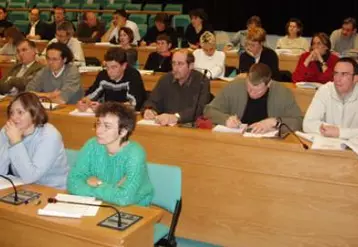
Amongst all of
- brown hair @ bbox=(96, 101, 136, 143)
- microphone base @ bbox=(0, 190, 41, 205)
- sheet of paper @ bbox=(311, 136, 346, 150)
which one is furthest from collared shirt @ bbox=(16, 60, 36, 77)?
sheet of paper @ bbox=(311, 136, 346, 150)

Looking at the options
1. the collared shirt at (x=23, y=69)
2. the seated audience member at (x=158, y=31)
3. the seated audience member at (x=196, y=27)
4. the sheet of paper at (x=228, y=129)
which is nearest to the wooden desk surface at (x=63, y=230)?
the sheet of paper at (x=228, y=129)

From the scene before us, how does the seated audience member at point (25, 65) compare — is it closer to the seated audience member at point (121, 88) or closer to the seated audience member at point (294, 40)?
the seated audience member at point (121, 88)

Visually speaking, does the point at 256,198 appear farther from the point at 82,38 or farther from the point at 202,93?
the point at 82,38

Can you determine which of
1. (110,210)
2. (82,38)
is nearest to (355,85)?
(110,210)

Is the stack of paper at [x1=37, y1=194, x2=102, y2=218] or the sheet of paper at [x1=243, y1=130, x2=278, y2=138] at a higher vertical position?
the sheet of paper at [x1=243, y1=130, x2=278, y2=138]

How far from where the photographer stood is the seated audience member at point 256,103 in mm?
3455

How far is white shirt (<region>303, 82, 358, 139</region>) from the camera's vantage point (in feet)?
11.2

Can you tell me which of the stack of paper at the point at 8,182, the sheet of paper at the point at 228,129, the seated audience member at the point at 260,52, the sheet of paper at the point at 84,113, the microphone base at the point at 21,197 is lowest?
the stack of paper at the point at 8,182

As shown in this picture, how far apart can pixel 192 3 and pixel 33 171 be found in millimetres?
9617

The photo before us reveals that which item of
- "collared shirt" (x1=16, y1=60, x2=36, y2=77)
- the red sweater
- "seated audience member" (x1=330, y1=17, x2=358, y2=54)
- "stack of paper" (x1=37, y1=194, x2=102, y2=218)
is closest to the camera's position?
"stack of paper" (x1=37, y1=194, x2=102, y2=218)

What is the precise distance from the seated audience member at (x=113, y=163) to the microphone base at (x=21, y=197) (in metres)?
0.18

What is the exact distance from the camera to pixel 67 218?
203 cm

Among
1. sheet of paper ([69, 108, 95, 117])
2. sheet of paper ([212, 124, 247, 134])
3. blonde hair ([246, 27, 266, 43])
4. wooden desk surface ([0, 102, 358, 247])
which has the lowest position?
wooden desk surface ([0, 102, 358, 247])

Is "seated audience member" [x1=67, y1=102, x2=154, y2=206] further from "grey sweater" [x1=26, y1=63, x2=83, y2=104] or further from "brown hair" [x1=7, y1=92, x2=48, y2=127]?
"grey sweater" [x1=26, y1=63, x2=83, y2=104]
